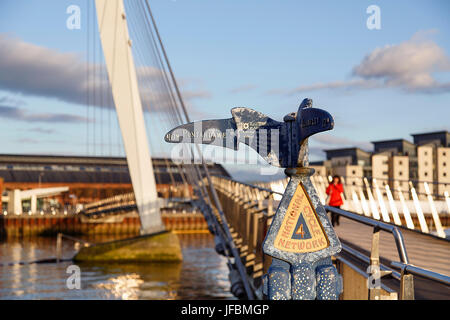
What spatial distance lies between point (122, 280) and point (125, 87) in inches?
436

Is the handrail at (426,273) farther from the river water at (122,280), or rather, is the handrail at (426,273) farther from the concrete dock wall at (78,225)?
the concrete dock wall at (78,225)

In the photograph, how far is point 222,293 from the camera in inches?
1134

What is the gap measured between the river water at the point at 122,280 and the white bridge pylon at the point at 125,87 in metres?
4.86

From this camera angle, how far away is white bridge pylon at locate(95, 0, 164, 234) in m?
31.9

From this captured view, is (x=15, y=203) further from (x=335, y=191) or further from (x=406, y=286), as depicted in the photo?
(x=406, y=286)

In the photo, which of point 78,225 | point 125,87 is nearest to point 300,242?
point 125,87

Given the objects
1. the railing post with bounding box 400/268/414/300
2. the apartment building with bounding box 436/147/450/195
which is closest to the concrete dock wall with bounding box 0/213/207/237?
the apartment building with bounding box 436/147/450/195

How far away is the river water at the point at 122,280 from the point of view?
93.8ft

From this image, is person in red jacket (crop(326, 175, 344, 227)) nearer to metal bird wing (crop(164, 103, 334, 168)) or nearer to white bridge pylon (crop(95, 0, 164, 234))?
metal bird wing (crop(164, 103, 334, 168))

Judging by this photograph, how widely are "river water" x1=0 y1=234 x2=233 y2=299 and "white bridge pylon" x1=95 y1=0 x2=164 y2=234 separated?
191 inches

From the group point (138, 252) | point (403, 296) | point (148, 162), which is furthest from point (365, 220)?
point (138, 252)

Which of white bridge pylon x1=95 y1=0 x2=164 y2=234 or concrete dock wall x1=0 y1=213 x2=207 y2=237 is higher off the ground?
white bridge pylon x1=95 y1=0 x2=164 y2=234
